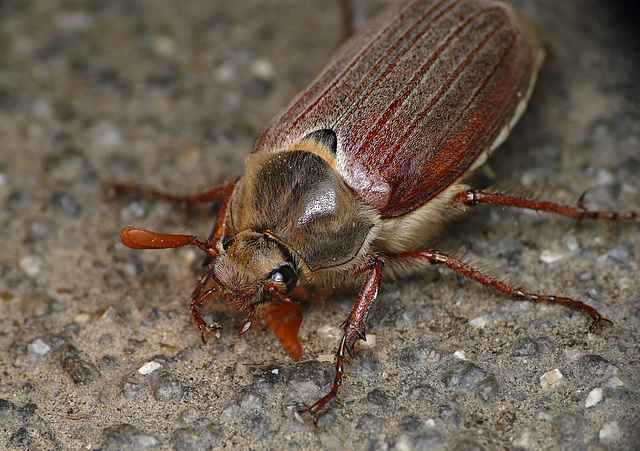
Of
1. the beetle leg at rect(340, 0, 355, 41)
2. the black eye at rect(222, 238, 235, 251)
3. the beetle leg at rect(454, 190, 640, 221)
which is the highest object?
the beetle leg at rect(340, 0, 355, 41)

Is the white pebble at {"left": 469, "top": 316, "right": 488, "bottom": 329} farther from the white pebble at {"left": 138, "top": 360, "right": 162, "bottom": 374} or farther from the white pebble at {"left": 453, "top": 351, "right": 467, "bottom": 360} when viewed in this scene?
the white pebble at {"left": 138, "top": 360, "right": 162, "bottom": 374}

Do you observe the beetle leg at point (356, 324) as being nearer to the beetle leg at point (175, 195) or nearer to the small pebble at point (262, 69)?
the beetle leg at point (175, 195)

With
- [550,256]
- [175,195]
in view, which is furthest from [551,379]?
[175,195]

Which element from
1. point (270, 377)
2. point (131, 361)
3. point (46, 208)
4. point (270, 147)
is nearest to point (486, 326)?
point (270, 377)

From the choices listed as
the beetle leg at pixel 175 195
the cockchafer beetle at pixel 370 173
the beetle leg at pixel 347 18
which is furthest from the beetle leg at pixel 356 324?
the beetle leg at pixel 347 18

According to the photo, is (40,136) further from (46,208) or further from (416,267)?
(416,267)

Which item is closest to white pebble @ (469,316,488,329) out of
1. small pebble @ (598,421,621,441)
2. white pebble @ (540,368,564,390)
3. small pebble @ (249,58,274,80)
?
white pebble @ (540,368,564,390)
